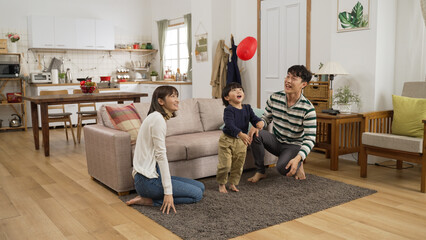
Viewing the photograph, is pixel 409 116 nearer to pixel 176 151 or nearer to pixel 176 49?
pixel 176 151

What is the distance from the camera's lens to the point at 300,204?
3.12 meters

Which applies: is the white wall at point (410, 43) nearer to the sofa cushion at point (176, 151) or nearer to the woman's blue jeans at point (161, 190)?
the sofa cushion at point (176, 151)

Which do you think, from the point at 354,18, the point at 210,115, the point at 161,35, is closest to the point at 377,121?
the point at 354,18

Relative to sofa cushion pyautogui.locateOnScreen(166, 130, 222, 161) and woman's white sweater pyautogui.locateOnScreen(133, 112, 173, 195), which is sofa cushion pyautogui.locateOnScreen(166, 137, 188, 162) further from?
woman's white sweater pyautogui.locateOnScreen(133, 112, 173, 195)

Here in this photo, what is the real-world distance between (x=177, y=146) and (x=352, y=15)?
104 inches

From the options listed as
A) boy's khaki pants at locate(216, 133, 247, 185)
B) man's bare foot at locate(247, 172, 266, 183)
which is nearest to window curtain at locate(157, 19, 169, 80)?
man's bare foot at locate(247, 172, 266, 183)

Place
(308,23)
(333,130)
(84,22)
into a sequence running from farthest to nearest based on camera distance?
(84,22) → (308,23) → (333,130)

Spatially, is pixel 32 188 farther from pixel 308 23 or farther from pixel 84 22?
pixel 84 22

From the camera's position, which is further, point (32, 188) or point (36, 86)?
point (36, 86)

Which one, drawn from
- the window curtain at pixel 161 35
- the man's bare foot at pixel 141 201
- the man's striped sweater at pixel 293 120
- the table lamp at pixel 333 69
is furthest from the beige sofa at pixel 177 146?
the window curtain at pixel 161 35

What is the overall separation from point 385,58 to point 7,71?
646 centimetres

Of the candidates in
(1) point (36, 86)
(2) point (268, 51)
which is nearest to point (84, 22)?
(1) point (36, 86)

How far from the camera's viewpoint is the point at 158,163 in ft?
9.47

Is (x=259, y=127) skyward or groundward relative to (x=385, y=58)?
groundward
